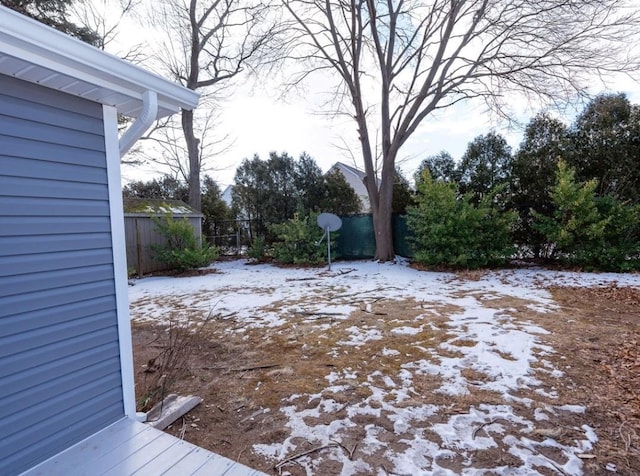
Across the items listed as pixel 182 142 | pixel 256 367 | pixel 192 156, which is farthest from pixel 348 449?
pixel 182 142

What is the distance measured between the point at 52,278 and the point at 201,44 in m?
11.6

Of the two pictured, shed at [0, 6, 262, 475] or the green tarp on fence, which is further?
the green tarp on fence

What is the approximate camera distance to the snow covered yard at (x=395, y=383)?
1.72m

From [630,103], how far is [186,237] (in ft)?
35.2

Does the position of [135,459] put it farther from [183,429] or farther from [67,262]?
[67,262]

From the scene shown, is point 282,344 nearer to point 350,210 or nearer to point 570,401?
point 570,401

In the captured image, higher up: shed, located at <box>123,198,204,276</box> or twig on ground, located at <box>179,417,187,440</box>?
shed, located at <box>123,198,204,276</box>

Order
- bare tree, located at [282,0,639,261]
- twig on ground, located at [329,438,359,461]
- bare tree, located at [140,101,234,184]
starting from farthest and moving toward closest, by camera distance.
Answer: bare tree, located at [140,101,234,184] < bare tree, located at [282,0,639,261] < twig on ground, located at [329,438,359,461]

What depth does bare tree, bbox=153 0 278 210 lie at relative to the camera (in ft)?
33.6

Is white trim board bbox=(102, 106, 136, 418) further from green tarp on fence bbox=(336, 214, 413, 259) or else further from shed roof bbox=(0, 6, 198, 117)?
green tarp on fence bbox=(336, 214, 413, 259)

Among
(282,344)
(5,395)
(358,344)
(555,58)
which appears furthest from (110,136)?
(555,58)

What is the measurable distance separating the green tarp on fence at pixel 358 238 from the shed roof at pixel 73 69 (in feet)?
27.2

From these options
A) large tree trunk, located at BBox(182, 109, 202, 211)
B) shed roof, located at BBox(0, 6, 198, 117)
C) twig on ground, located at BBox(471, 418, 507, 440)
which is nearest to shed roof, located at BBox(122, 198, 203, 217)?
large tree trunk, located at BBox(182, 109, 202, 211)

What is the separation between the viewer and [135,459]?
4.90 feet
